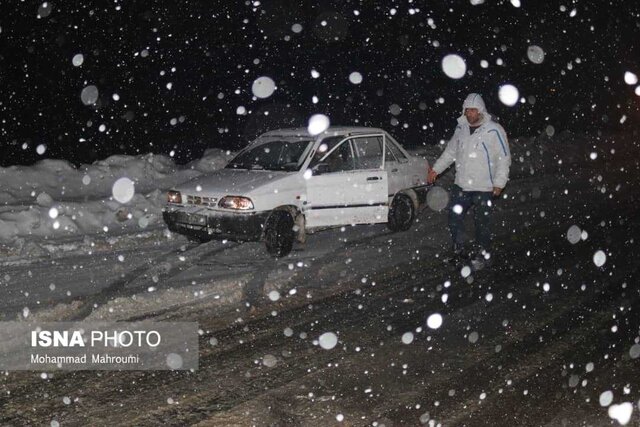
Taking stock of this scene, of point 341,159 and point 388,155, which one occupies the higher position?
point 388,155

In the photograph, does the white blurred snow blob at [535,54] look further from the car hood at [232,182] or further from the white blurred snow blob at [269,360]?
the white blurred snow blob at [269,360]

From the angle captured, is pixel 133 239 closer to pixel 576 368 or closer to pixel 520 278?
pixel 520 278

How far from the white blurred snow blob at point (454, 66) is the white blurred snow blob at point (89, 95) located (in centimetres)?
1702

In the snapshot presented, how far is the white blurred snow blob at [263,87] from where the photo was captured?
22.9 m

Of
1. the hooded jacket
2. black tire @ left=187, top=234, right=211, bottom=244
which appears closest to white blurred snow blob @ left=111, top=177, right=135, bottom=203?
black tire @ left=187, top=234, right=211, bottom=244

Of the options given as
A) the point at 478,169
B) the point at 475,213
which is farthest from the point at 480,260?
the point at 478,169

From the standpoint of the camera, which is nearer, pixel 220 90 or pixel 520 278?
pixel 520 278

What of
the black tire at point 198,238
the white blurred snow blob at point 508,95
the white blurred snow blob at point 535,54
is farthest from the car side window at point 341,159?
the white blurred snow blob at point 535,54

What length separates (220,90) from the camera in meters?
21.3

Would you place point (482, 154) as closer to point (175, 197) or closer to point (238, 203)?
point (238, 203)

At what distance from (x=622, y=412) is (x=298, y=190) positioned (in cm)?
510

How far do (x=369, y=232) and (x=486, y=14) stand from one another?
74.5 ft

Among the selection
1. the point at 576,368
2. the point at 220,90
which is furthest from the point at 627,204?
the point at 220,90

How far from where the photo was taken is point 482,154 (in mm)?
7977
